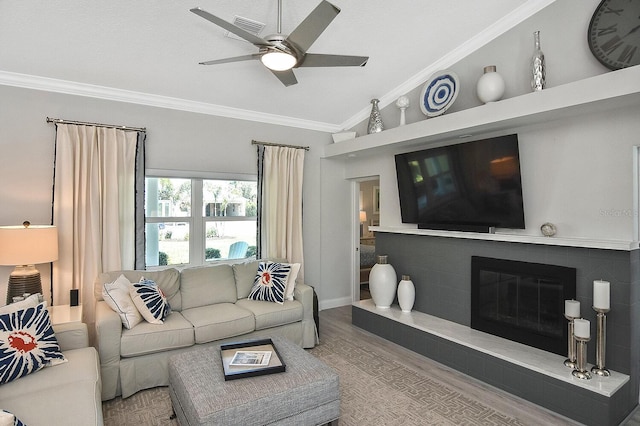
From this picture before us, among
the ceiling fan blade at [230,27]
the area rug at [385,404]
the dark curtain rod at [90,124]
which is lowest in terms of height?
the area rug at [385,404]

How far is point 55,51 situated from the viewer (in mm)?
3004

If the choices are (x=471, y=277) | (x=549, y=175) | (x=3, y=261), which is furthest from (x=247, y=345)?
(x=549, y=175)

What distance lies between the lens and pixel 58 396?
1.94 metres

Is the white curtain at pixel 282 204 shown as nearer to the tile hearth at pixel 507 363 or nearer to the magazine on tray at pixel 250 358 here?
the tile hearth at pixel 507 363

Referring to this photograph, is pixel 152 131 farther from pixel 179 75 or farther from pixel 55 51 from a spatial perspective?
pixel 55 51

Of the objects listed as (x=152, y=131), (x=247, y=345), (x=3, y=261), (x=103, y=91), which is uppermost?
(x=103, y=91)

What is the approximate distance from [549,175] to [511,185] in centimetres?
30

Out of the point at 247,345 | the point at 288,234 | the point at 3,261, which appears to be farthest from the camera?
the point at 288,234

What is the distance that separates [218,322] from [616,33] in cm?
391

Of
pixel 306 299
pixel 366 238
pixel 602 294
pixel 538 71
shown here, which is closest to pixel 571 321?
pixel 602 294

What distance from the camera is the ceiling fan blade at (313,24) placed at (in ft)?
6.19

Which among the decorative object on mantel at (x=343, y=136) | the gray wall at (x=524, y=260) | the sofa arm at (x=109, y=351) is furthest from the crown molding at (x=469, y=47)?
the sofa arm at (x=109, y=351)

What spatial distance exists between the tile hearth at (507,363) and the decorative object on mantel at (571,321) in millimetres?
84

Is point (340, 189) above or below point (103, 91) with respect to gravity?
below
